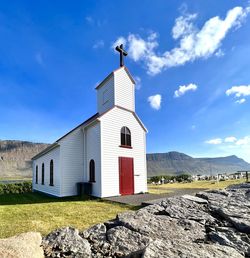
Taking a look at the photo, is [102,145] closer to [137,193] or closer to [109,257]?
[137,193]

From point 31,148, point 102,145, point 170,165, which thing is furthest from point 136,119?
point 170,165

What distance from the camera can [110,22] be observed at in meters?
10.4

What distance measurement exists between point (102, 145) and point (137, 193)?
4.09 meters

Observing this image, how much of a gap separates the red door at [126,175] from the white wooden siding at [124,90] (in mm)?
3712

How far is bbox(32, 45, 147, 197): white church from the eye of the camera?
12.4 metres

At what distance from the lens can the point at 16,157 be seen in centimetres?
6431

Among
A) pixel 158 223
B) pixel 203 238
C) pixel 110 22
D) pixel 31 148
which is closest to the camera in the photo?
pixel 203 238

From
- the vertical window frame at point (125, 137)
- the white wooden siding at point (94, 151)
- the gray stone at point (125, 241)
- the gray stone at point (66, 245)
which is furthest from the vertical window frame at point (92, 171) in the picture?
the gray stone at point (125, 241)

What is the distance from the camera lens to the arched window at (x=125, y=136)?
44.6 ft

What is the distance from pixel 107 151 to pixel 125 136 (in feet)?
Result: 6.25

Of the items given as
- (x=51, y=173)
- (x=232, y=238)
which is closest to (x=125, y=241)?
(x=232, y=238)

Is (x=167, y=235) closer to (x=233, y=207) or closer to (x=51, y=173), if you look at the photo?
(x=233, y=207)

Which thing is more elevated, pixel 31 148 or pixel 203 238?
pixel 31 148

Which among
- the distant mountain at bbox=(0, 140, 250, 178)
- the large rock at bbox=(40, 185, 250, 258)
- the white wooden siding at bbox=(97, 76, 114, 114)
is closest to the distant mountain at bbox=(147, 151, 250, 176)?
the distant mountain at bbox=(0, 140, 250, 178)
